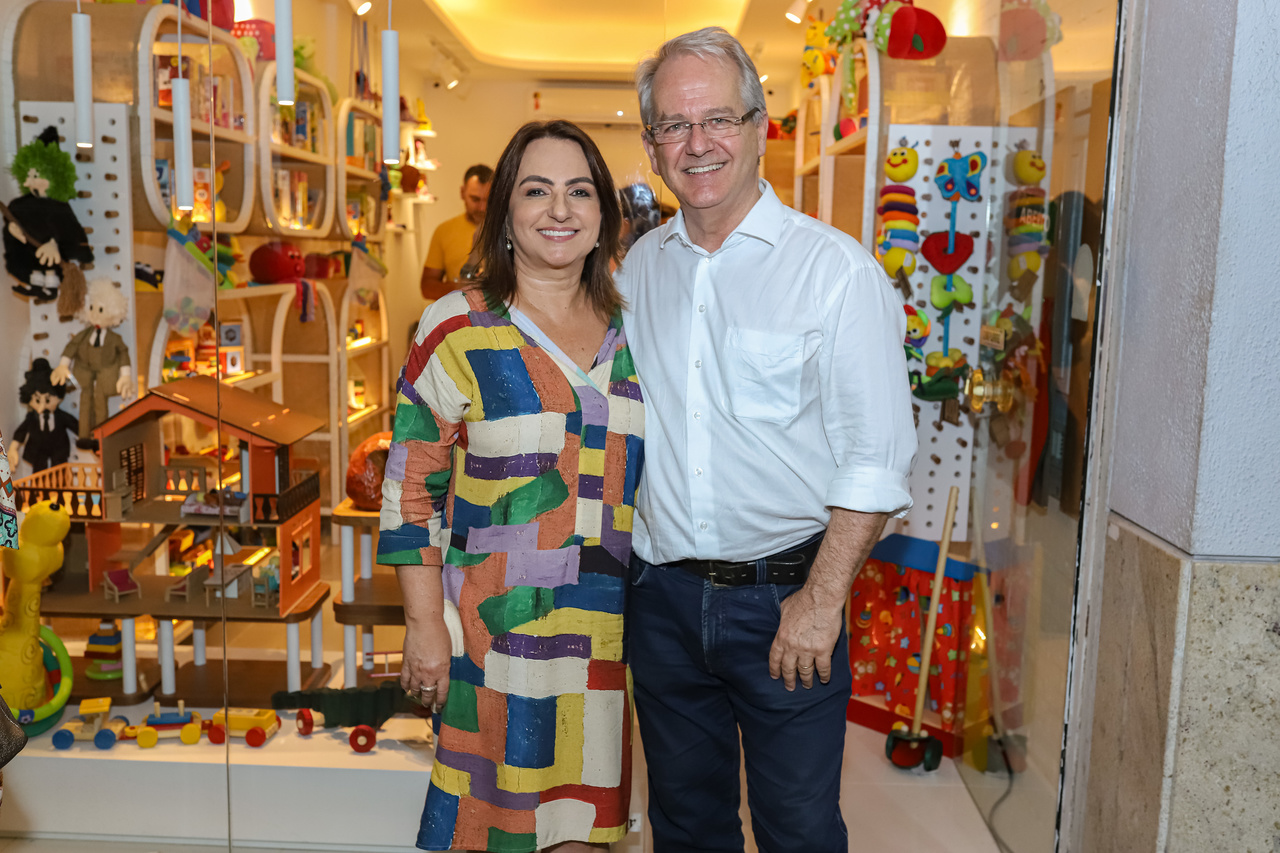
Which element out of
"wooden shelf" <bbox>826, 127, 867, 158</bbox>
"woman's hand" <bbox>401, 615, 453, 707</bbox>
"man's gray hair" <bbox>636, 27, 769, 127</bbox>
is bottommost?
"woman's hand" <bbox>401, 615, 453, 707</bbox>

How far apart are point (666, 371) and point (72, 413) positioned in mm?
1463

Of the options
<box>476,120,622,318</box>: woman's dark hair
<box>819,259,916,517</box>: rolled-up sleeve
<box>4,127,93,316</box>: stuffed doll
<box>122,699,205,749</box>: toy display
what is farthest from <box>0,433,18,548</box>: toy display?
<box>819,259,916,517</box>: rolled-up sleeve

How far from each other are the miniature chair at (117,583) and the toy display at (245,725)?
0.37 m

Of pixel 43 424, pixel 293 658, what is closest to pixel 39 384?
pixel 43 424

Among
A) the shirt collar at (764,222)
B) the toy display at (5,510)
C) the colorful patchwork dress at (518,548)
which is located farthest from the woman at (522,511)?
the toy display at (5,510)

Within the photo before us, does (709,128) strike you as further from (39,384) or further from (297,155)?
(39,384)

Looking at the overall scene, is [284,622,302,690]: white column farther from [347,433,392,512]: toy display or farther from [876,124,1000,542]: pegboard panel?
[876,124,1000,542]: pegboard panel

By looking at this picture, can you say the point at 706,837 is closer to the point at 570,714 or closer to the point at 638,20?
the point at 570,714

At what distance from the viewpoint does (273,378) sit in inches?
91.1

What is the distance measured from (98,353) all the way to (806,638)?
1.70 m

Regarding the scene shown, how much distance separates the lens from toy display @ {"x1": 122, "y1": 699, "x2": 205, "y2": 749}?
2309mm

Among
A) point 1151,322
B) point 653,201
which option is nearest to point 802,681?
point 1151,322

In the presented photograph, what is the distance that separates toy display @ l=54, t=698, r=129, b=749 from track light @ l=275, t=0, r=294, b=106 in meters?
1.48

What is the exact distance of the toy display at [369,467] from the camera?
2297 mm
